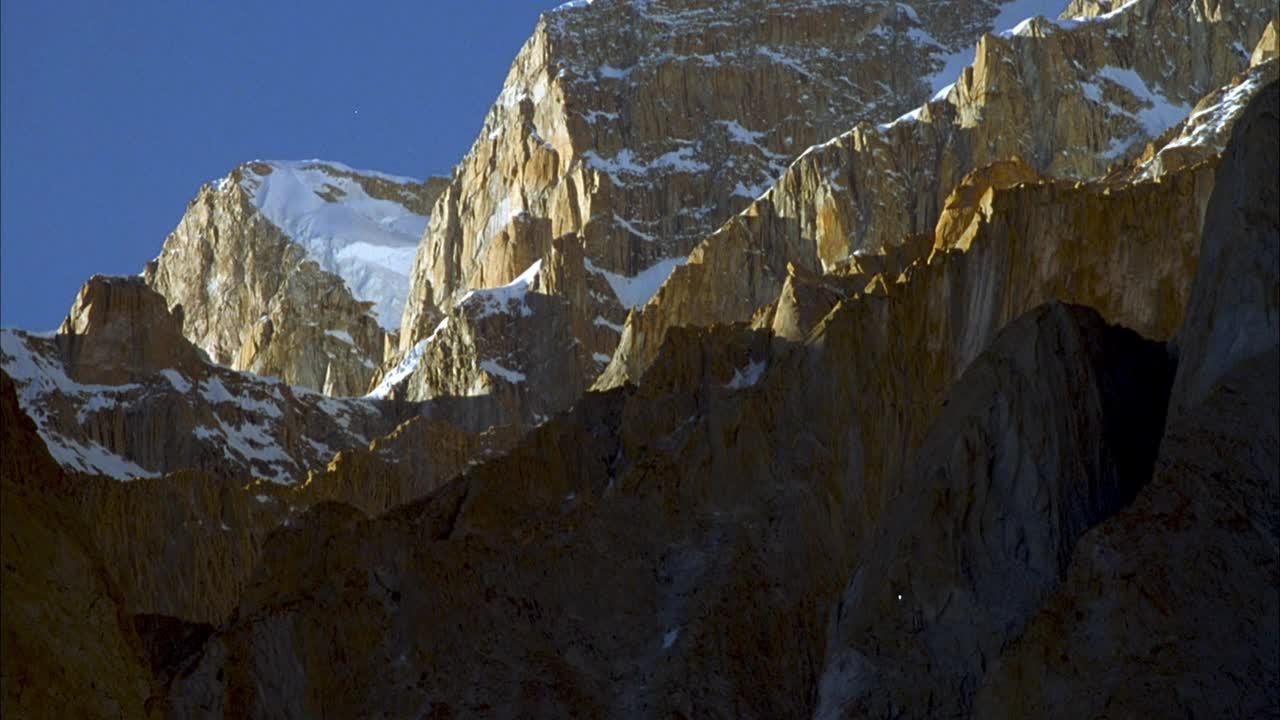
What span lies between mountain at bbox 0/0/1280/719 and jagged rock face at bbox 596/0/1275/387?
21 centimetres

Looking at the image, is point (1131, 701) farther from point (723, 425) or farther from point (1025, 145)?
point (1025, 145)

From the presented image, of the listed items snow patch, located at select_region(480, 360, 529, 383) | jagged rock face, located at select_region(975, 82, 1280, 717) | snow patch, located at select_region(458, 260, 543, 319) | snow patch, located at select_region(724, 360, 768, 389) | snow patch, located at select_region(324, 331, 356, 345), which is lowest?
snow patch, located at select_region(324, 331, 356, 345)

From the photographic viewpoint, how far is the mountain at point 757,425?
42.8m

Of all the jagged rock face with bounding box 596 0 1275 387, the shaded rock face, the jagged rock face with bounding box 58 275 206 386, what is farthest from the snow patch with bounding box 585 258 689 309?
the shaded rock face

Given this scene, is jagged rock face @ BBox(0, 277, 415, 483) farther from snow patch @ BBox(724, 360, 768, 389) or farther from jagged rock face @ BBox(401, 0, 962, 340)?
snow patch @ BBox(724, 360, 768, 389)

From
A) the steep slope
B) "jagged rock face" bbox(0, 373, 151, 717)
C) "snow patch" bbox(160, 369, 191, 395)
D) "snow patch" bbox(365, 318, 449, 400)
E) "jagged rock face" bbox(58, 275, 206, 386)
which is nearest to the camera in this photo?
"jagged rock face" bbox(0, 373, 151, 717)

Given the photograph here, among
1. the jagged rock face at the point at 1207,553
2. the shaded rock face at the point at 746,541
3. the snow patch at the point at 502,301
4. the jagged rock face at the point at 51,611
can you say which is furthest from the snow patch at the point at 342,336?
the jagged rock face at the point at 51,611

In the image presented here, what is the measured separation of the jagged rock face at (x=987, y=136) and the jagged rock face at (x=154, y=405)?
2146 centimetres

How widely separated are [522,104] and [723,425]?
8659 cm

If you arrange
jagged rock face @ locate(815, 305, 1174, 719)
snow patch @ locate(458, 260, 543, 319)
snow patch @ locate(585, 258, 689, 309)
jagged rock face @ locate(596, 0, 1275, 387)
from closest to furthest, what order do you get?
jagged rock face @ locate(815, 305, 1174, 719) → jagged rock face @ locate(596, 0, 1275, 387) → snow patch @ locate(458, 260, 543, 319) → snow patch @ locate(585, 258, 689, 309)

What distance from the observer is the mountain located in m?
42.8

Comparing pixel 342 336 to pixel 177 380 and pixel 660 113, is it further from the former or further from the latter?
pixel 177 380

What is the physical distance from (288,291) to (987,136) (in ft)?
244

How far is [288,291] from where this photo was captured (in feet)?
600
